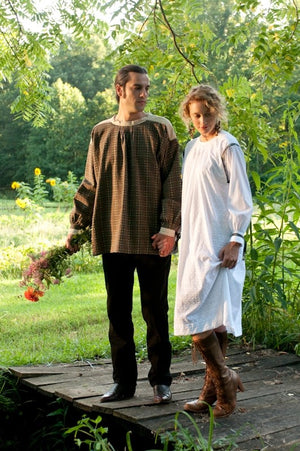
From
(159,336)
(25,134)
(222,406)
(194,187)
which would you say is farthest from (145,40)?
(25,134)

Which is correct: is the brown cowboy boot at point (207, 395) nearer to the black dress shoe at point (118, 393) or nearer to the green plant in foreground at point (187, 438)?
the green plant in foreground at point (187, 438)

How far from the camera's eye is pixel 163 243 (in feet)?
A: 10.7

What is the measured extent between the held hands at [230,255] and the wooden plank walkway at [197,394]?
28.4 inches

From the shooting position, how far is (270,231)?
488 cm

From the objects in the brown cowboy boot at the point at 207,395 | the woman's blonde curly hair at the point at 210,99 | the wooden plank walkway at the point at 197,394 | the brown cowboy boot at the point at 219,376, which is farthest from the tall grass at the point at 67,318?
the woman's blonde curly hair at the point at 210,99

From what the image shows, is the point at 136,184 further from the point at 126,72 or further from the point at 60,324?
the point at 60,324

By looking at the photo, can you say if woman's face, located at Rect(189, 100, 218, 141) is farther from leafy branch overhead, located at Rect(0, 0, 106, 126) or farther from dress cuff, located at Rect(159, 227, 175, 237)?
leafy branch overhead, located at Rect(0, 0, 106, 126)

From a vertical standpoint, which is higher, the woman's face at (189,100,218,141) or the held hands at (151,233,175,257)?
the woman's face at (189,100,218,141)

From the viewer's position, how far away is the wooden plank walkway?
9.77ft

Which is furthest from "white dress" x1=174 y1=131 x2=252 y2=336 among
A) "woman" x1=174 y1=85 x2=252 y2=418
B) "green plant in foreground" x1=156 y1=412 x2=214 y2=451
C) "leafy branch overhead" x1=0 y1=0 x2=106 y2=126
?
"leafy branch overhead" x1=0 y1=0 x2=106 y2=126

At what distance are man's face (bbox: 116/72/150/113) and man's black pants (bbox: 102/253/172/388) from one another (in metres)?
0.74

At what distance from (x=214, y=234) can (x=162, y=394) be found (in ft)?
2.99

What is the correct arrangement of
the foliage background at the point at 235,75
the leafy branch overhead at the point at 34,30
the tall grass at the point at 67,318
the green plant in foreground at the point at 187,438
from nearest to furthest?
the green plant in foreground at the point at 187,438
the foliage background at the point at 235,75
the tall grass at the point at 67,318
the leafy branch overhead at the point at 34,30

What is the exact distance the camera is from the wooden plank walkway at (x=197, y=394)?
2977 mm
